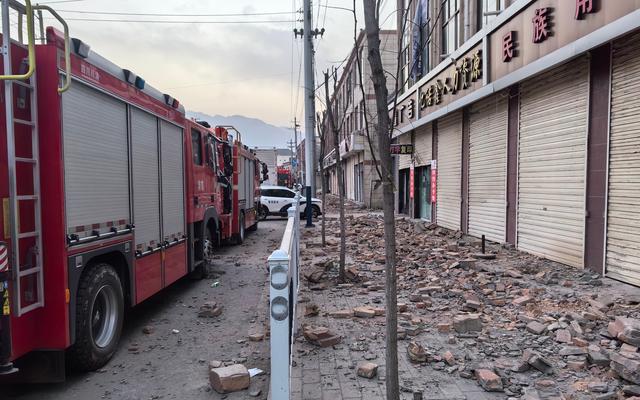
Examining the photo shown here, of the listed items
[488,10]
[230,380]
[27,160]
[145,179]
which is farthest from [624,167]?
[27,160]

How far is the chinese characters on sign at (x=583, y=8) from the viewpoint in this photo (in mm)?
7531

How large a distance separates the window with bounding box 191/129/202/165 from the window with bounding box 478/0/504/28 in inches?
308

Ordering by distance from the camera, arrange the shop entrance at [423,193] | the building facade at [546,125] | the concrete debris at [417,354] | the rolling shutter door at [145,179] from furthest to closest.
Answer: the shop entrance at [423,193] < the building facade at [546,125] < the rolling shutter door at [145,179] < the concrete debris at [417,354]

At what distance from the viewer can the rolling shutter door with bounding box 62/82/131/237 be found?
4.18 metres

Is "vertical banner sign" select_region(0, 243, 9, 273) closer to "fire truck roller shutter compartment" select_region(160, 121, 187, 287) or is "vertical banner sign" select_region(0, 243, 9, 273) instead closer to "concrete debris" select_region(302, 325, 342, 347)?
"concrete debris" select_region(302, 325, 342, 347)

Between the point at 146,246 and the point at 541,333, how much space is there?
15.9ft

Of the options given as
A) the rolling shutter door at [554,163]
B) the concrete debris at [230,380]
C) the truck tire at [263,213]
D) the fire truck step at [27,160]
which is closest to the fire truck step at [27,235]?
the fire truck step at [27,160]

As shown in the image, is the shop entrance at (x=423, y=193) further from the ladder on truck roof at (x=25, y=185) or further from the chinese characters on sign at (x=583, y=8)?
the ladder on truck roof at (x=25, y=185)

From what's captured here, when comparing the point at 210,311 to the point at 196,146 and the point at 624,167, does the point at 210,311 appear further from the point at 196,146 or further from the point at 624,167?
the point at 624,167

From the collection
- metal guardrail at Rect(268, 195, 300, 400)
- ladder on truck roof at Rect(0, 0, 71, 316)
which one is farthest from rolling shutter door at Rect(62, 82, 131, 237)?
metal guardrail at Rect(268, 195, 300, 400)

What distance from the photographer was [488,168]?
1256 centimetres

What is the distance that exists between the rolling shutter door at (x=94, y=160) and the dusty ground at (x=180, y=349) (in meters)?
1.46

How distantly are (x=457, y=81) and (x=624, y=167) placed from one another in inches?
286

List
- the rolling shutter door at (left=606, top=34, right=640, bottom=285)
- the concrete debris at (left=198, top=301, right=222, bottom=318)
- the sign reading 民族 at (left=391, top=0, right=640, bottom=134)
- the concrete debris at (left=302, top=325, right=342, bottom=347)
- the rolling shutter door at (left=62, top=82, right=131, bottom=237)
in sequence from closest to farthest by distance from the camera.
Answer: the rolling shutter door at (left=62, top=82, right=131, bottom=237) → the concrete debris at (left=302, top=325, right=342, bottom=347) → the concrete debris at (left=198, top=301, right=222, bottom=318) → the rolling shutter door at (left=606, top=34, right=640, bottom=285) → the sign reading 民族 at (left=391, top=0, right=640, bottom=134)
